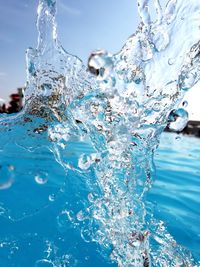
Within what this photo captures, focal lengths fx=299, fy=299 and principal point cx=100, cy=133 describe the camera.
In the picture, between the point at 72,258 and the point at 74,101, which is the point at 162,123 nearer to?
the point at 74,101

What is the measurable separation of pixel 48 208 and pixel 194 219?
5.75ft

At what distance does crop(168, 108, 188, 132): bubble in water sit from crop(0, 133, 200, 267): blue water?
115cm

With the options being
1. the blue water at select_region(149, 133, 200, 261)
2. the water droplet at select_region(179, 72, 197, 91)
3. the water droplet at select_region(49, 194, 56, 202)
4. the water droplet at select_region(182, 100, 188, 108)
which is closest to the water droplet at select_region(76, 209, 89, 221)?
the water droplet at select_region(49, 194, 56, 202)

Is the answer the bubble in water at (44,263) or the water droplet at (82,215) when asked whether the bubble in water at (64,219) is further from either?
the bubble in water at (44,263)

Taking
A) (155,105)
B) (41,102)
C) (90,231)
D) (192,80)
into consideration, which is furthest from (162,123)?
(41,102)

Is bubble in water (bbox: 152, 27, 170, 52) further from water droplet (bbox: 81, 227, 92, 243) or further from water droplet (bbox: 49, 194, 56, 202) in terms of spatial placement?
water droplet (bbox: 49, 194, 56, 202)

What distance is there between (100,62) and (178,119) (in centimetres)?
94

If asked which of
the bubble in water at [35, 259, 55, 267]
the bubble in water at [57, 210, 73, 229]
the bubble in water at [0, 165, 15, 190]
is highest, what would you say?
the bubble in water at [0, 165, 15, 190]

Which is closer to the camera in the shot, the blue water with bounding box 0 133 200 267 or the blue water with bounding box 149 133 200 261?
the blue water with bounding box 0 133 200 267

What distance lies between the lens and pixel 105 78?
2.17 m

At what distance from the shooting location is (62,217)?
3.38 meters

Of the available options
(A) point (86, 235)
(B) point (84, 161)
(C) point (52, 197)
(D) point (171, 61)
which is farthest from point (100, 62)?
(C) point (52, 197)

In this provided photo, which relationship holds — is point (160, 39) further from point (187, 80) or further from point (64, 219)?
point (64, 219)

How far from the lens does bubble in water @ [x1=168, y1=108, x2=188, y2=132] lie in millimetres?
2492
